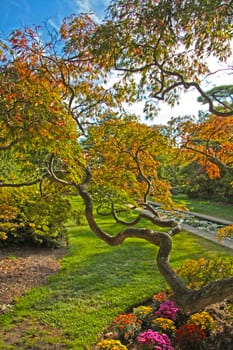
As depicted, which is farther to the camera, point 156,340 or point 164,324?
point 164,324

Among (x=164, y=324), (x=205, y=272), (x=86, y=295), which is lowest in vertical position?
(x=86, y=295)

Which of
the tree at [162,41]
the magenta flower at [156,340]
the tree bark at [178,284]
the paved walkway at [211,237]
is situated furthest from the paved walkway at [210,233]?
the tree at [162,41]

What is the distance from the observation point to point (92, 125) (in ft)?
15.8

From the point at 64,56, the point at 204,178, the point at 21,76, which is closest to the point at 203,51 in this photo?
the point at 64,56

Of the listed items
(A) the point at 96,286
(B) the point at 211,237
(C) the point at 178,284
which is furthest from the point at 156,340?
(B) the point at 211,237

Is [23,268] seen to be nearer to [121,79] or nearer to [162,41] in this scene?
[121,79]

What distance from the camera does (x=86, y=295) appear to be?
5.25 m

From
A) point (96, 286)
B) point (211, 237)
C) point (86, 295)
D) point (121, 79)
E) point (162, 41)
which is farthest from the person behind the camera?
point (211, 237)

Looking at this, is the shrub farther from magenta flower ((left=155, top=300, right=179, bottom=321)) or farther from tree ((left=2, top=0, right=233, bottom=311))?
tree ((left=2, top=0, right=233, bottom=311))

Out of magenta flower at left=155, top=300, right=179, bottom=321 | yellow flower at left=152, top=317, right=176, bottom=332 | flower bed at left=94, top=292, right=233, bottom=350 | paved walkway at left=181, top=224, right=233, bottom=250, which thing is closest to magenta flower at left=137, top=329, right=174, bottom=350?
flower bed at left=94, top=292, right=233, bottom=350

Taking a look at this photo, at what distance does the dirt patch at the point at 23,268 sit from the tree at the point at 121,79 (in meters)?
2.71

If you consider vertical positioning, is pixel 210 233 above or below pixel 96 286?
above

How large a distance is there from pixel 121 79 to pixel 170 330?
342 centimetres

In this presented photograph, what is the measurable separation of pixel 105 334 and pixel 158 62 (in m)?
3.68
